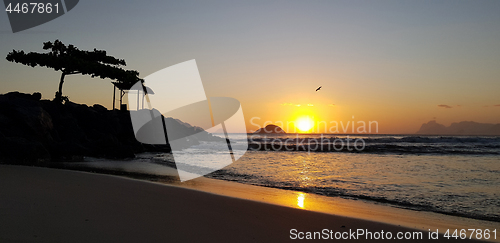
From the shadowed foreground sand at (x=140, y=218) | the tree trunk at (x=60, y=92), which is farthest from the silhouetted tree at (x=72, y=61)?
the shadowed foreground sand at (x=140, y=218)

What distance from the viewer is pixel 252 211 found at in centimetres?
508

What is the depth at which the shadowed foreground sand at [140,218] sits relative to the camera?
3.34m

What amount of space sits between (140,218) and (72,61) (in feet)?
72.0

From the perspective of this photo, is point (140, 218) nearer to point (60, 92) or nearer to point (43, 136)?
point (43, 136)

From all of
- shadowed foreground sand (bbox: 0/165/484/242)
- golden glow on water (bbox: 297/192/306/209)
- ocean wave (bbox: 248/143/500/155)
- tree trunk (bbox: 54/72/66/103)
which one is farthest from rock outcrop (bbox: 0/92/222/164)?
ocean wave (bbox: 248/143/500/155)

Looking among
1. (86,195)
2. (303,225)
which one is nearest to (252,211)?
(303,225)

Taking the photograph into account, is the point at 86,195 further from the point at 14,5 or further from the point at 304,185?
the point at 14,5

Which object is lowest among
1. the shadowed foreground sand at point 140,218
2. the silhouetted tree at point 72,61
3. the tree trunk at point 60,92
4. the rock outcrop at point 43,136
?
the shadowed foreground sand at point 140,218

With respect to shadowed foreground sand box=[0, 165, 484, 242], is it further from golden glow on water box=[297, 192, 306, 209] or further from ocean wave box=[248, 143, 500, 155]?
ocean wave box=[248, 143, 500, 155]

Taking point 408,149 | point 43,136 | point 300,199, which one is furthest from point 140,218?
point 408,149

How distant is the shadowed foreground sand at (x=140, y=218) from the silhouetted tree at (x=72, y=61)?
60.5ft

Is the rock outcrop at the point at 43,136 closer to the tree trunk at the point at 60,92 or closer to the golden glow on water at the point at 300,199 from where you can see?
the tree trunk at the point at 60,92

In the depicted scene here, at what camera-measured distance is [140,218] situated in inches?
161

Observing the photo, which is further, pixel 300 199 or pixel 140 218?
pixel 300 199
